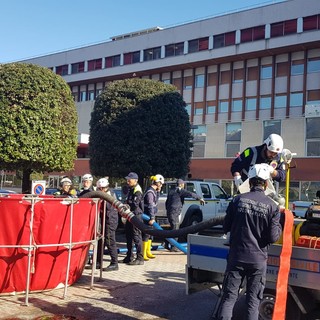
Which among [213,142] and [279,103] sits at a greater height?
[279,103]

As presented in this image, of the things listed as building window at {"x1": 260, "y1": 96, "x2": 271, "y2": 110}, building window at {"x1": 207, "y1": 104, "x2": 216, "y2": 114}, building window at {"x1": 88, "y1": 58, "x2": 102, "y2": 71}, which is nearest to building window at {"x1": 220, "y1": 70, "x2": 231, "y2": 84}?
building window at {"x1": 207, "y1": 104, "x2": 216, "y2": 114}

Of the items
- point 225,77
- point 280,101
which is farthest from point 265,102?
point 225,77

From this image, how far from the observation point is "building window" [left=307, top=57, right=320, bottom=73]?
39688mm

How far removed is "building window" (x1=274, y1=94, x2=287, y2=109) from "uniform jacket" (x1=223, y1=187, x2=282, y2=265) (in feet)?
124

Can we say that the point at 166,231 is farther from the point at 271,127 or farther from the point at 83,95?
the point at 83,95

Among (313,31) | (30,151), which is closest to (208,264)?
(30,151)

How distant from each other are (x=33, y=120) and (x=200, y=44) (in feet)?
117

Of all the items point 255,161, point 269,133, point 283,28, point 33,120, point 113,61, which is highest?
point 283,28

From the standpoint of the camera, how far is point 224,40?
44531mm

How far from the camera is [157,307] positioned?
686cm

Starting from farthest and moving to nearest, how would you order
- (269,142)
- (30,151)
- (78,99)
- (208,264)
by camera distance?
1. (78,99)
2. (30,151)
3. (269,142)
4. (208,264)

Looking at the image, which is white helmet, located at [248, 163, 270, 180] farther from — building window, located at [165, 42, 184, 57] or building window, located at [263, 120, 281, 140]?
building window, located at [165, 42, 184, 57]

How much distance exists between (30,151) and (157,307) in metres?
7.59

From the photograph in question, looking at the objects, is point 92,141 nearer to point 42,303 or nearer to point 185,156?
point 185,156
